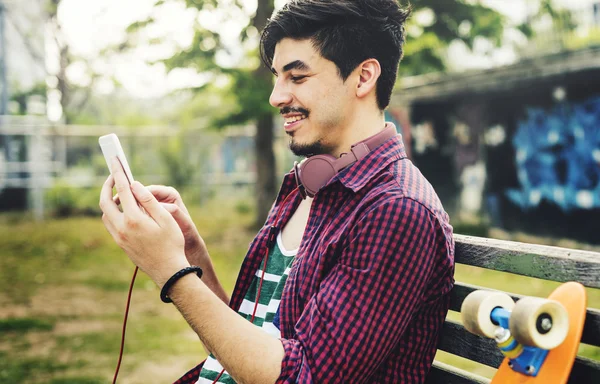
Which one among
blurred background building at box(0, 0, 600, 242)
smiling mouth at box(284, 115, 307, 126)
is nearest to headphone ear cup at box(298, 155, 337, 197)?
smiling mouth at box(284, 115, 307, 126)

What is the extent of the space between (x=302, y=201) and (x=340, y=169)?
0.39 metres

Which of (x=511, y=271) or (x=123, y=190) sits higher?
(x=123, y=190)

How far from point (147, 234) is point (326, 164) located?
1.76 feet

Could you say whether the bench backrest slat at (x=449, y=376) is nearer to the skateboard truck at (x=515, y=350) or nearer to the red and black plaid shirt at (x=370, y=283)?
the red and black plaid shirt at (x=370, y=283)

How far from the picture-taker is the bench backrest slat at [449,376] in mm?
1721

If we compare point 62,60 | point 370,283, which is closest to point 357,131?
point 370,283

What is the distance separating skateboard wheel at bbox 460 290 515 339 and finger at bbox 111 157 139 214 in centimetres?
87

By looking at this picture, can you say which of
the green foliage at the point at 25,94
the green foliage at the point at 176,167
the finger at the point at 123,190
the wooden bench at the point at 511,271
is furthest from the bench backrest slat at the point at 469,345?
the green foliage at the point at 25,94

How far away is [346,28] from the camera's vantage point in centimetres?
184

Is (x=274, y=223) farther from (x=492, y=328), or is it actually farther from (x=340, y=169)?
(x=492, y=328)

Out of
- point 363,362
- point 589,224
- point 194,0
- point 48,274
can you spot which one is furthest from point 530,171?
point 363,362

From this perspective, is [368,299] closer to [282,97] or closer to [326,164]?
[326,164]

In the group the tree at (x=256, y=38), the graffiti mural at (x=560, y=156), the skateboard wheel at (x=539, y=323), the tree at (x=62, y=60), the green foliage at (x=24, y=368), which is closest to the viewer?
the skateboard wheel at (x=539, y=323)

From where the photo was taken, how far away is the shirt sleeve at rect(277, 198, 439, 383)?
145cm
